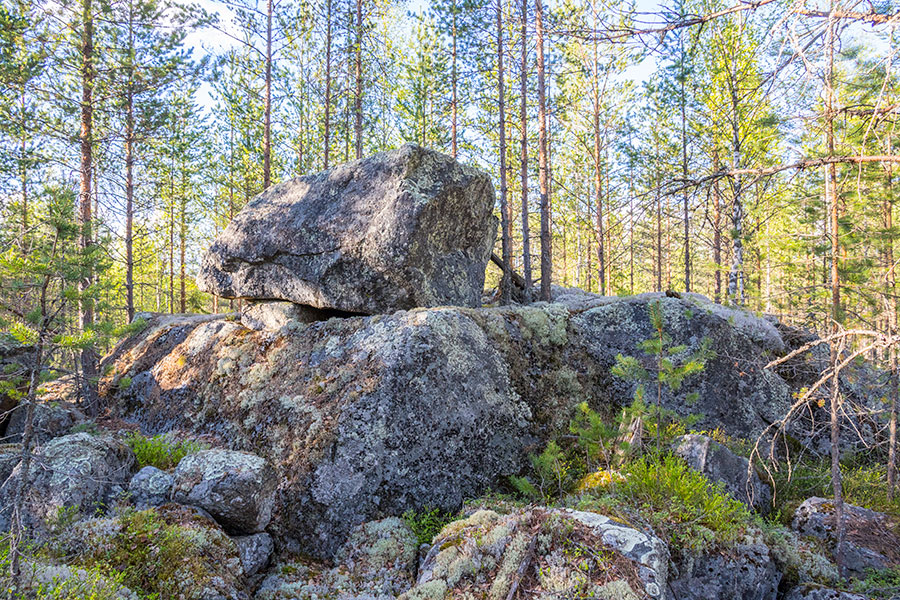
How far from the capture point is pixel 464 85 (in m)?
14.6

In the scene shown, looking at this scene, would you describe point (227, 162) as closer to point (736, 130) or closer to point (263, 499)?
point (263, 499)

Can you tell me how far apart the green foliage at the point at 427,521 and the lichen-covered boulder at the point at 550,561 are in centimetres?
93

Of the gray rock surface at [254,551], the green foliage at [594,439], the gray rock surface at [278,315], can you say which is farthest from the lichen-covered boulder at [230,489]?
the green foliage at [594,439]

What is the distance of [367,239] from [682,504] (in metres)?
5.33

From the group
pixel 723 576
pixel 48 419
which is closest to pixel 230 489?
pixel 48 419

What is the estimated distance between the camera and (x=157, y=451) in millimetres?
5750

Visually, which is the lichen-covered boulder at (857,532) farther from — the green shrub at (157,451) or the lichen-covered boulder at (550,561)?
the green shrub at (157,451)

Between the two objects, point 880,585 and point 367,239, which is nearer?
point 880,585

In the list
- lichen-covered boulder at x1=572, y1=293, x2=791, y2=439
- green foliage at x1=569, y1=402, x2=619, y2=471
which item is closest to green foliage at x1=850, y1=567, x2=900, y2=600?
lichen-covered boulder at x1=572, y1=293, x2=791, y2=439

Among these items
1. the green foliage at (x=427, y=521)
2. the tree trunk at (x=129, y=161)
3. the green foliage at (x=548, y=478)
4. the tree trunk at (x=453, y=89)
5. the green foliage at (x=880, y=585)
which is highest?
the tree trunk at (x=453, y=89)

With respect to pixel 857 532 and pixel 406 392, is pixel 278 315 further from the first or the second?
pixel 857 532

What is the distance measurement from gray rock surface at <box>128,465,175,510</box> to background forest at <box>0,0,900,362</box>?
165 cm

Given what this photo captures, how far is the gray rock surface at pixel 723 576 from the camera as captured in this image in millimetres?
3992

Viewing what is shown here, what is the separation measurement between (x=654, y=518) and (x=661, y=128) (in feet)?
55.0
